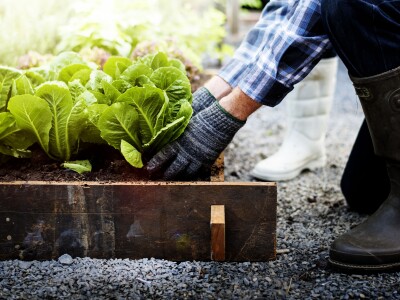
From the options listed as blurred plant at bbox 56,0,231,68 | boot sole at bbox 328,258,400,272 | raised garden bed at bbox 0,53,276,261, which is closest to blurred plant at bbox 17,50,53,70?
blurred plant at bbox 56,0,231,68

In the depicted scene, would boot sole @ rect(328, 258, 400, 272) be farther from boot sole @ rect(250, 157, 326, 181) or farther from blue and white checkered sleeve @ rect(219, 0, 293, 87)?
boot sole @ rect(250, 157, 326, 181)

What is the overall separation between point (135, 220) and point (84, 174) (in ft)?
0.92

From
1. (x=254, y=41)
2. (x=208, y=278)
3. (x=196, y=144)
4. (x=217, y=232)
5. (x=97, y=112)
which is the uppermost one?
(x=254, y=41)

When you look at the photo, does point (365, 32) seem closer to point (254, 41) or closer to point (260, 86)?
point (260, 86)

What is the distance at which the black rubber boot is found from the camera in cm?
188

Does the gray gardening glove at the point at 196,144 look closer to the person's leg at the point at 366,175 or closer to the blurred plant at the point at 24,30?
the person's leg at the point at 366,175

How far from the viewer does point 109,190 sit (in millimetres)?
1908

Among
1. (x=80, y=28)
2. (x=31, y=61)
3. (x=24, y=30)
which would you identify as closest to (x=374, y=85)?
(x=31, y=61)

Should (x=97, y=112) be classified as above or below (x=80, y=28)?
below

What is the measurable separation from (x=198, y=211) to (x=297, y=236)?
547mm

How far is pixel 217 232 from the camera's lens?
1.85 metres

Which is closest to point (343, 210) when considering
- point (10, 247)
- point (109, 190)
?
point (109, 190)

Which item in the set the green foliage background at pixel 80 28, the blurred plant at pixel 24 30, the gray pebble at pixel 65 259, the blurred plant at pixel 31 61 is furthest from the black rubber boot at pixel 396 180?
the blurred plant at pixel 24 30

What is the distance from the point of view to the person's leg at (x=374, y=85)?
1859 millimetres
